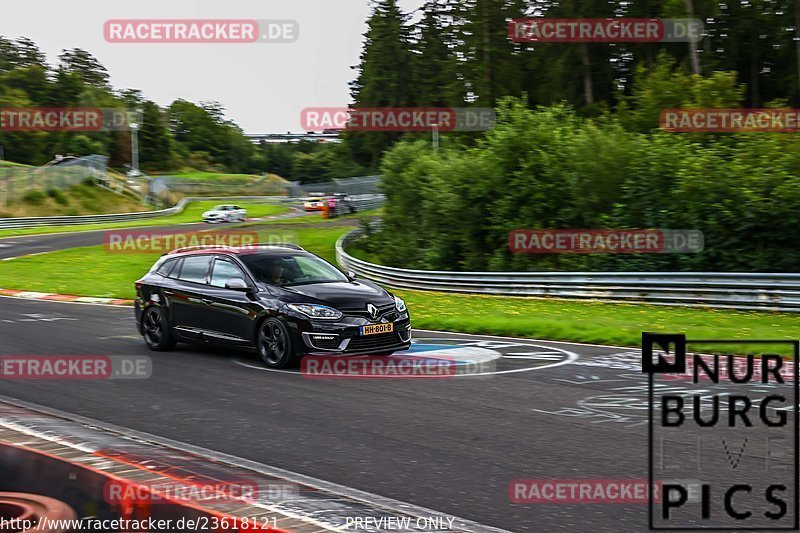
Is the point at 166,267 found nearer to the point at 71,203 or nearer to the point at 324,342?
the point at 324,342

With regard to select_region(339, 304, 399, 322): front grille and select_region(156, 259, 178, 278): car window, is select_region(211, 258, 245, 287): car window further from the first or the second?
select_region(339, 304, 399, 322): front grille

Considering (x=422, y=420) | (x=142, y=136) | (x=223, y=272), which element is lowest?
(x=422, y=420)

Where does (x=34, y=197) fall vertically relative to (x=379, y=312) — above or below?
above

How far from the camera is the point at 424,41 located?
316 feet

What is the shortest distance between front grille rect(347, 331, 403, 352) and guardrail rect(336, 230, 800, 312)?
1019 centimetres

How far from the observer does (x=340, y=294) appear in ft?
→ 38.5

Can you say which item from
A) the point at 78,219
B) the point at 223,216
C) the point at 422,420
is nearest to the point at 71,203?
the point at 78,219

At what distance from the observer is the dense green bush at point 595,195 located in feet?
73.3

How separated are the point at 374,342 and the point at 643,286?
443 inches

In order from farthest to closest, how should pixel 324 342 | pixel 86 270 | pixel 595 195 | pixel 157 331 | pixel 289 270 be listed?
pixel 86 270 → pixel 595 195 → pixel 157 331 → pixel 289 270 → pixel 324 342

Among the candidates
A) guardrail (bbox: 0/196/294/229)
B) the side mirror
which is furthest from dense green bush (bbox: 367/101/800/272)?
guardrail (bbox: 0/196/294/229)

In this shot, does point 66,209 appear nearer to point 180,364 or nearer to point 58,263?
point 58,263

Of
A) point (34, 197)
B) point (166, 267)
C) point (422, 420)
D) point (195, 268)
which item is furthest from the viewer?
point (34, 197)

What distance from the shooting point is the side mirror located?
39.7 feet
